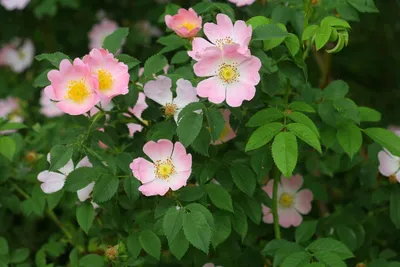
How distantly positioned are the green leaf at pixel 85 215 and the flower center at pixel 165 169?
6.7 inches

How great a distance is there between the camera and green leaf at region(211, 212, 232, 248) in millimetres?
1410

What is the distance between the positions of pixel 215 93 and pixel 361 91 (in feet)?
5.25

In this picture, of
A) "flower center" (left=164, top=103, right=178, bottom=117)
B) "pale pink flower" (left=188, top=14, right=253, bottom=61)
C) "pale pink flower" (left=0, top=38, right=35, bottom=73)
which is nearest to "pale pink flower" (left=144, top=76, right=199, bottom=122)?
"flower center" (left=164, top=103, right=178, bottom=117)

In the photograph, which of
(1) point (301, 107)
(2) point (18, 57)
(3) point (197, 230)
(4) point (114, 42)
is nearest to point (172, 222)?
(3) point (197, 230)

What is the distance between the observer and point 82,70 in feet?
4.53

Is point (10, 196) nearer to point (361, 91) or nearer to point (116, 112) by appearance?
point (116, 112)

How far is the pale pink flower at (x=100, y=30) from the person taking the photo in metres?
2.78

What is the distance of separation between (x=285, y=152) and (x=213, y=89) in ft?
0.60

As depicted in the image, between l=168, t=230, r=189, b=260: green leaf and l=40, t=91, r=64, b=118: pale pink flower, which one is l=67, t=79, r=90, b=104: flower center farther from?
l=40, t=91, r=64, b=118: pale pink flower

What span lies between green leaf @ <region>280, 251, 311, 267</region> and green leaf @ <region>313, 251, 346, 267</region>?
0.8 inches

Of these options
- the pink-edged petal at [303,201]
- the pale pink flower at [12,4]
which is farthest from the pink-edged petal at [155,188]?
the pale pink flower at [12,4]

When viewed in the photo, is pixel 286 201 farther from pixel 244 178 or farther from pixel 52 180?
pixel 52 180

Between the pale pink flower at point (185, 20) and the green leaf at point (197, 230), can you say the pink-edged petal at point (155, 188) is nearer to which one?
the green leaf at point (197, 230)

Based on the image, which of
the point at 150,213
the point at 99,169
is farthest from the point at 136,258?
the point at 99,169
